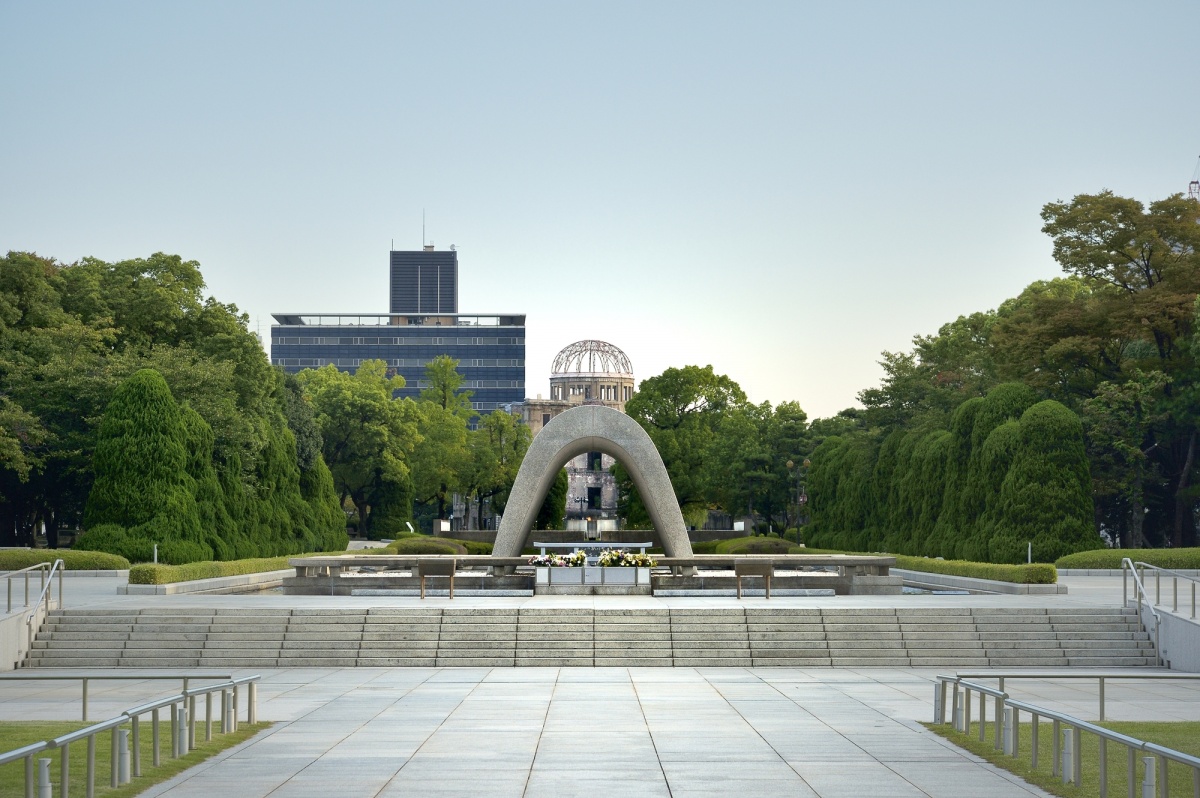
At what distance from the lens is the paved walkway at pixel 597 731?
11430mm

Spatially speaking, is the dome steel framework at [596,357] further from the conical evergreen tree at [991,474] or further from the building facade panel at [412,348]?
the conical evergreen tree at [991,474]

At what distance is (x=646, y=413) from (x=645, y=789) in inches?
2462

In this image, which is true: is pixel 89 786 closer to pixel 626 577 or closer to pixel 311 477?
pixel 626 577

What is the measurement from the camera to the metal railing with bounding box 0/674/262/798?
916 centimetres

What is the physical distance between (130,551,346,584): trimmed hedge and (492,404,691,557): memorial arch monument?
6.58 meters

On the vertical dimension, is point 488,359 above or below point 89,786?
above

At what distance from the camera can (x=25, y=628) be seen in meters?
21.9

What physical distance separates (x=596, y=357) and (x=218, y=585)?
85.4m

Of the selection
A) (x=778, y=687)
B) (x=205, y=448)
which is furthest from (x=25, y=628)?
(x=205, y=448)

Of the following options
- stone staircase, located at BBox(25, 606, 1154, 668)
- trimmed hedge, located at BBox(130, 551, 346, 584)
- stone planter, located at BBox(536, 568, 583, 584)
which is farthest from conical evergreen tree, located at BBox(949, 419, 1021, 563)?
trimmed hedge, located at BBox(130, 551, 346, 584)

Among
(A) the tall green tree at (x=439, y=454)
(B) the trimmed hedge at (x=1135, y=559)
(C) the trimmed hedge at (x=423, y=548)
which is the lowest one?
(C) the trimmed hedge at (x=423, y=548)

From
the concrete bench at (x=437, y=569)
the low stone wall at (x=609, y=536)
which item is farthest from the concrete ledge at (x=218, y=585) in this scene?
the low stone wall at (x=609, y=536)

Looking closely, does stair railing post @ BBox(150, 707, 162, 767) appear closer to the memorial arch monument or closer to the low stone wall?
the memorial arch monument

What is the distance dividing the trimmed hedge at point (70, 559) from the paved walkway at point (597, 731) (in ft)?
58.8
